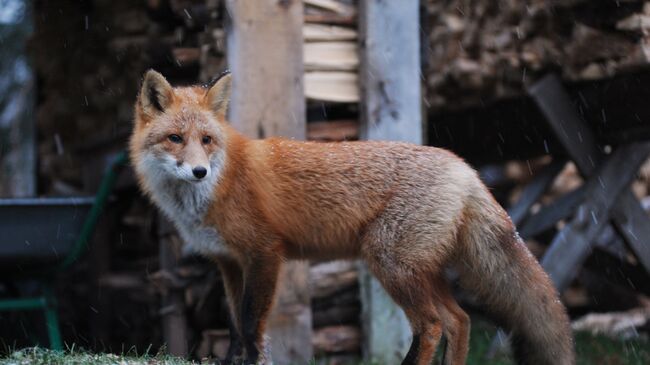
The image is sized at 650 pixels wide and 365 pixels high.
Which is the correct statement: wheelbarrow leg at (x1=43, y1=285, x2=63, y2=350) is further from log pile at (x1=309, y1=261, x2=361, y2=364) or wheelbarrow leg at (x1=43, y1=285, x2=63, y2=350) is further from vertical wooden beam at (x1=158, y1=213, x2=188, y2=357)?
log pile at (x1=309, y1=261, x2=361, y2=364)

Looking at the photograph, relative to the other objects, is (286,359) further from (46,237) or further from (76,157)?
(76,157)

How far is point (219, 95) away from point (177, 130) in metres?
0.32

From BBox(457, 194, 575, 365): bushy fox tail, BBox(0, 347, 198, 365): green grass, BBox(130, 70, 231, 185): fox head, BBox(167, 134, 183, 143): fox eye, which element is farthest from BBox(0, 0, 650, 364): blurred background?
BBox(457, 194, 575, 365): bushy fox tail

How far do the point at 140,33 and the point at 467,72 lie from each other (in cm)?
280

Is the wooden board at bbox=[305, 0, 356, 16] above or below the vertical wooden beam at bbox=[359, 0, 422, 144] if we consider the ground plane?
above

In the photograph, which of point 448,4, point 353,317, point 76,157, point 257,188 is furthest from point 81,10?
point 257,188

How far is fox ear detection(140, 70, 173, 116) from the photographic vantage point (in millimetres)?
3803

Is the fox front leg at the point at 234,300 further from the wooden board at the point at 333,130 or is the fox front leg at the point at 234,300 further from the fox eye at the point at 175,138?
the wooden board at the point at 333,130

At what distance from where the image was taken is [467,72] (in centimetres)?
650

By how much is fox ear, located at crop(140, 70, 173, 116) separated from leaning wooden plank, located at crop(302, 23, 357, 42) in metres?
1.77

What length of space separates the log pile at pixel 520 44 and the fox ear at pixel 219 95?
2.35 m

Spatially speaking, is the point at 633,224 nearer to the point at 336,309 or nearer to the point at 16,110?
the point at 336,309

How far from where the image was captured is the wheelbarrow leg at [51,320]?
5.12 metres

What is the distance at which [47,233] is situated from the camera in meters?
5.16
